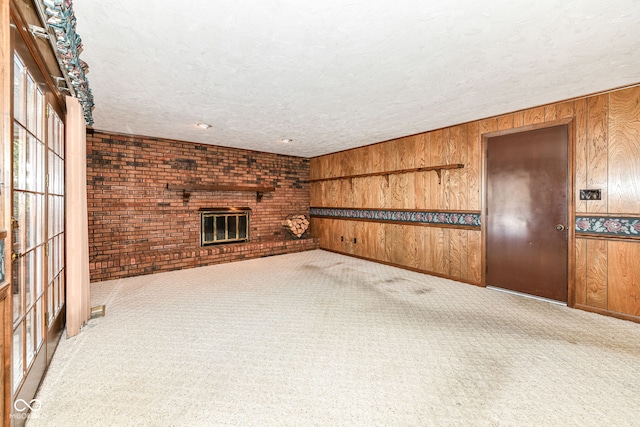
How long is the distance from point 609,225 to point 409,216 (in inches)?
96.5

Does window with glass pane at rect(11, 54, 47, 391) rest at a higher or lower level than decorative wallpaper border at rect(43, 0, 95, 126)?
lower

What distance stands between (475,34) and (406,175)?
3063 millimetres

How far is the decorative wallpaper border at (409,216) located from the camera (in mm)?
4051

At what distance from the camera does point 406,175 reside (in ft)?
16.0

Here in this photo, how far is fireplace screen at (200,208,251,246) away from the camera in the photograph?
5.50 meters

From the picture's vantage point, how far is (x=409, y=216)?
4.84m

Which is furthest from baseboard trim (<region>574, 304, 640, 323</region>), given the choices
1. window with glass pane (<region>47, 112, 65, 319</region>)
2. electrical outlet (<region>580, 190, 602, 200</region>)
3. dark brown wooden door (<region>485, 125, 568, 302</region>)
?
window with glass pane (<region>47, 112, 65, 319</region>)

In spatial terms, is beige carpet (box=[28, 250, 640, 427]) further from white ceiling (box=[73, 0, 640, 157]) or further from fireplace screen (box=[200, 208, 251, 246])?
white ceiling (box=[73, 0, 640, 157])

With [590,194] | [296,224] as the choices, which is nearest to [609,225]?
[590,194]

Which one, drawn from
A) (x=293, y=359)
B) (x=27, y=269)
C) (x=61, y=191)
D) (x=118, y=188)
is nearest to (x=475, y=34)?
(x=293, y=359)

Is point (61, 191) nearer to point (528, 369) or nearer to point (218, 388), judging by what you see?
point (218, 388)

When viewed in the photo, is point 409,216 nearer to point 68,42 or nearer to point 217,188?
point 217,188

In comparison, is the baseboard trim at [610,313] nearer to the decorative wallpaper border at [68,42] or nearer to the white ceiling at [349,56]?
the white ceiling at [349,56]

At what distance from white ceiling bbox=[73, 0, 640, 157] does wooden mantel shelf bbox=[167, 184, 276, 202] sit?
1612mm
